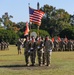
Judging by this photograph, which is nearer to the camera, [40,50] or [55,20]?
[40,50]

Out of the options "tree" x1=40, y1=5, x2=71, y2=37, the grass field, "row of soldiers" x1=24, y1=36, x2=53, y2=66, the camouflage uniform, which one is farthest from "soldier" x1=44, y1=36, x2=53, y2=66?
"tree" x1=40, y1=5, x2=71, y2=37

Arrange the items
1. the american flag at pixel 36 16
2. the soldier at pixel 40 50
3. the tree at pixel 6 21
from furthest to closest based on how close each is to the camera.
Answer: the tree at pixel 6 21 < the american flag at pixel 36 16 < the soldier at pixel 40 50

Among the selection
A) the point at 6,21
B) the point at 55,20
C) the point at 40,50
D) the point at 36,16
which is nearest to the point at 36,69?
the point at 40,50

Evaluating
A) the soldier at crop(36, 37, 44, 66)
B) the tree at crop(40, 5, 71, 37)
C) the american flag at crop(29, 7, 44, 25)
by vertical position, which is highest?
the tree at crop(40, 5, 71, 37)

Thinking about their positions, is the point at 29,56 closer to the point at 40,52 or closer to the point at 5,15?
the point at 40,52

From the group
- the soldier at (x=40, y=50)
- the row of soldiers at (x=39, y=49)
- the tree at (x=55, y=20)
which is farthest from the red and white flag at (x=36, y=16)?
the tree at (x=55, y=20)

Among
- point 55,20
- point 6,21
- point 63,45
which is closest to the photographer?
point 63,45

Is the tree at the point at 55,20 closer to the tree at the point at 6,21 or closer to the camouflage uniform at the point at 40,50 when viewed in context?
the tree at the point at 6,21

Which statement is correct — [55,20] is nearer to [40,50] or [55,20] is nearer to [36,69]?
[40,50]

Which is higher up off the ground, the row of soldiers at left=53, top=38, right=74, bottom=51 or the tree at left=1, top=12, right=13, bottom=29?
the tree at left=1, top=12, right=13, bottom=29

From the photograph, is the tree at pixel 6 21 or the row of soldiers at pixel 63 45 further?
the tree at pixel 6 21

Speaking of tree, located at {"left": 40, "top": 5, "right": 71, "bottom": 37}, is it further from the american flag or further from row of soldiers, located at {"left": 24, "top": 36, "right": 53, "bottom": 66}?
row of soldiers, located at {"left": 24, "top": 36, "right": 53, "bottom": 66}

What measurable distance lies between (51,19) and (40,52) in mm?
89166

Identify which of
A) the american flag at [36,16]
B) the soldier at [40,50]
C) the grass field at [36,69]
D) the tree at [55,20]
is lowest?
the grass field at [36,69]
